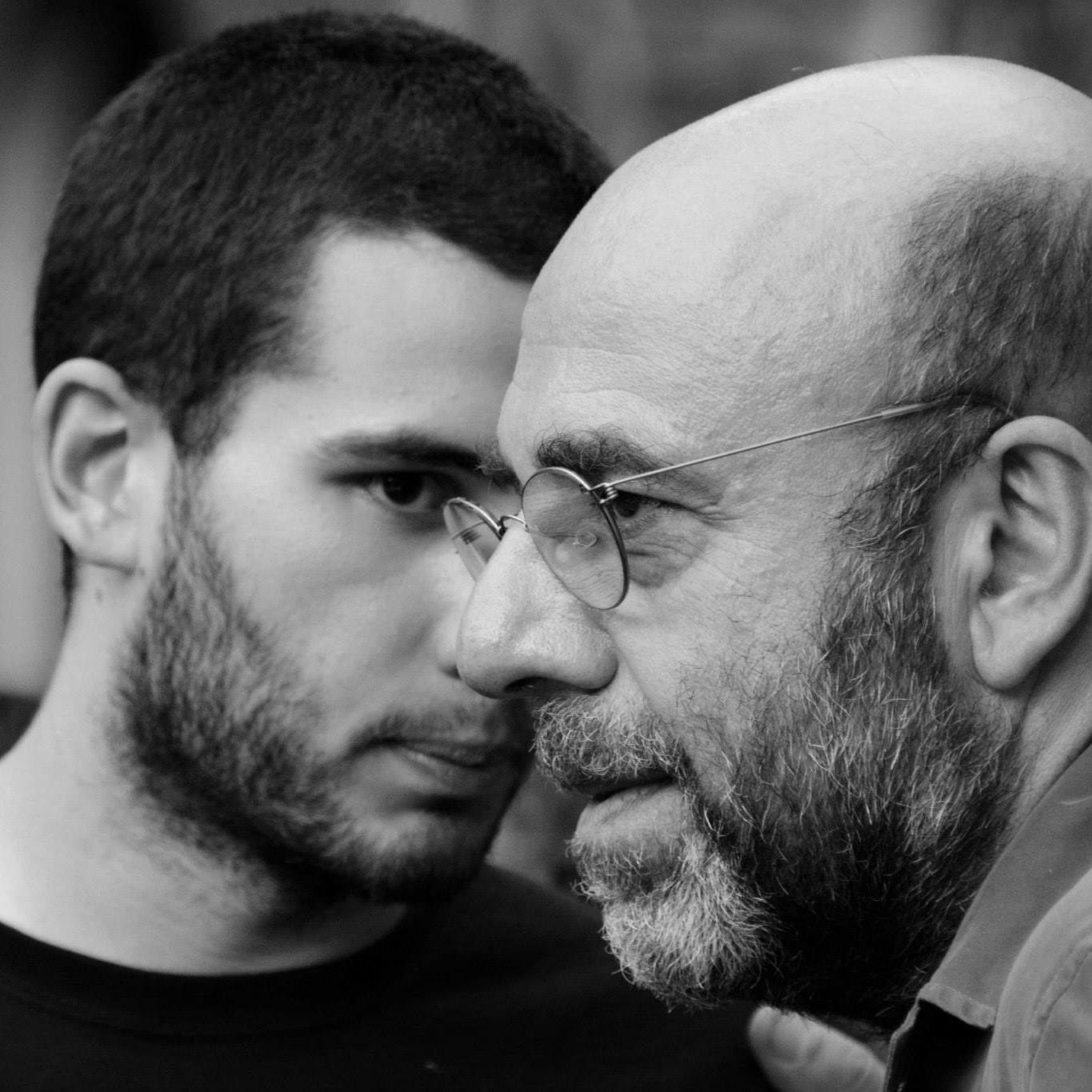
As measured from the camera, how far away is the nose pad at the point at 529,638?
2285mm

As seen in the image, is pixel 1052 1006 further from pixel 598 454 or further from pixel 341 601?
pixel 341 601

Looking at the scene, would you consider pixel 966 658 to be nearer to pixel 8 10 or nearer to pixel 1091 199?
pixel 1091 199

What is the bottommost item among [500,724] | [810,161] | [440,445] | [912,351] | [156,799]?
[156,799]

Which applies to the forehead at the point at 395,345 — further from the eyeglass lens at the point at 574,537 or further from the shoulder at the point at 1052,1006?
the shoulder at the point at 1052,1006

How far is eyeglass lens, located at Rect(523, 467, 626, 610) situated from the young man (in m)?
0.51

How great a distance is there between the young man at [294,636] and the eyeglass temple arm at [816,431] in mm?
696

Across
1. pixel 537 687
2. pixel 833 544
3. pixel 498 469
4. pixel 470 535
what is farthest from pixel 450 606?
pixel 833 544

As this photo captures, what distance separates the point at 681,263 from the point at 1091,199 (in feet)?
1.77

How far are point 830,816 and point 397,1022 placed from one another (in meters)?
1.03

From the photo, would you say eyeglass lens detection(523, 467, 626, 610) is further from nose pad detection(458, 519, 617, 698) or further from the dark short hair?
the dark short hair

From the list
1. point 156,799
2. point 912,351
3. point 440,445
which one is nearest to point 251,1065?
point 156,799

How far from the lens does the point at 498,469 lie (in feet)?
8.40

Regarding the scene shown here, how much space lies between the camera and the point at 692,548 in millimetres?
2217

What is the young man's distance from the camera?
110 inches
